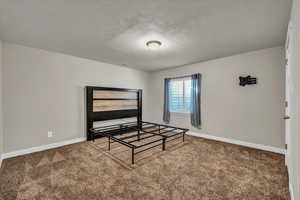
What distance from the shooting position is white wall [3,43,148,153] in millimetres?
2586

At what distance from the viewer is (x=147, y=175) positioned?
196cm

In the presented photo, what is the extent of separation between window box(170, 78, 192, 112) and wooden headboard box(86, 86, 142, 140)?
1193mm

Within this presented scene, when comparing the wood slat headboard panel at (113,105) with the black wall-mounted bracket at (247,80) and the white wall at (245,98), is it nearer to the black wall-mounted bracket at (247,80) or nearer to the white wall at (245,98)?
the white wall at (245,98)

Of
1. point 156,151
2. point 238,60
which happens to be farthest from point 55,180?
point 238,60

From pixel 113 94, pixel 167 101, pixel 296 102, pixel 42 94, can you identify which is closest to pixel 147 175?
pixel 296 102

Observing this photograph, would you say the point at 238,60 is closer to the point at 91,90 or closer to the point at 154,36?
the point at 154,36

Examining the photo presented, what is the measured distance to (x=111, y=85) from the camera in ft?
13.6

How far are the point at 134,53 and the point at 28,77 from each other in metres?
2.34

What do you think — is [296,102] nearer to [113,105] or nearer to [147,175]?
[147,175]

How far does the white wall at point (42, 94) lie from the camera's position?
2586 mm

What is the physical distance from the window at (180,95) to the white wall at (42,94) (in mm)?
2484

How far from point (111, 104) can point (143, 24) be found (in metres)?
2.64

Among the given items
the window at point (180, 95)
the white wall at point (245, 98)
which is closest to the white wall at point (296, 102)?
the white wall at point (245, 98)

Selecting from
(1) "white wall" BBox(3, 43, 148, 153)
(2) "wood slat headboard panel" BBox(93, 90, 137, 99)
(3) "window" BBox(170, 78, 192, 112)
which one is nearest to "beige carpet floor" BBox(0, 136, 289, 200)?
(1) "white wall" BBox(3, 43, 148, 153)
